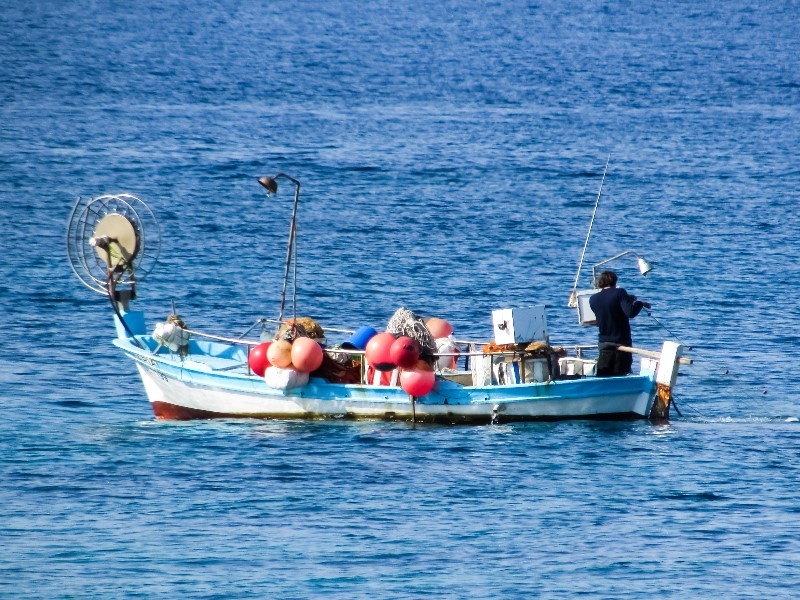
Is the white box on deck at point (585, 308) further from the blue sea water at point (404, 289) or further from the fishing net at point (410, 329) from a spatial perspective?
the fishing net at point (410, 329)

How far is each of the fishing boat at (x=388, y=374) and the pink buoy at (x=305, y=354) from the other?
1 centimetres

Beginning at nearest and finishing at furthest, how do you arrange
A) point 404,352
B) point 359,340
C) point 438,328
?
1. point 404,352
2. point 359,340
3. point 438,328

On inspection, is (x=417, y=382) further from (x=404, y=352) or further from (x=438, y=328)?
(x=438, y=328)

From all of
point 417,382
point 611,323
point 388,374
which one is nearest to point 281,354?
point 388,374

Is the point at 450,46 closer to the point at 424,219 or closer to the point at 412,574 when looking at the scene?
the point at 424,219

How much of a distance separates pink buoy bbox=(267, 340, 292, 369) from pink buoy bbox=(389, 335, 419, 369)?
162 centimetres

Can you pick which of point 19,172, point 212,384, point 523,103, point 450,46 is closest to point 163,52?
point 450,46

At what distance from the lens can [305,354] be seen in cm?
2377

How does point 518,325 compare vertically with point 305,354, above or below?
above

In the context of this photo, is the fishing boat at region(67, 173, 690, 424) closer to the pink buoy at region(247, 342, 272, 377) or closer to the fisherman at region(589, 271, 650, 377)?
the pink buoy at region(247, 342, 272, 377)

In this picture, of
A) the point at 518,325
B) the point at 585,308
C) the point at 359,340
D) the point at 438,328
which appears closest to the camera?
the point at 518,325

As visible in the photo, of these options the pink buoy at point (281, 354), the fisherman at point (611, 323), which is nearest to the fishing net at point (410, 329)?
the pink buoy at point (281, 354)

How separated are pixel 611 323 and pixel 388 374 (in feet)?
11.2

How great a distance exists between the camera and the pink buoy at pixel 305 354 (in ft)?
78.0
